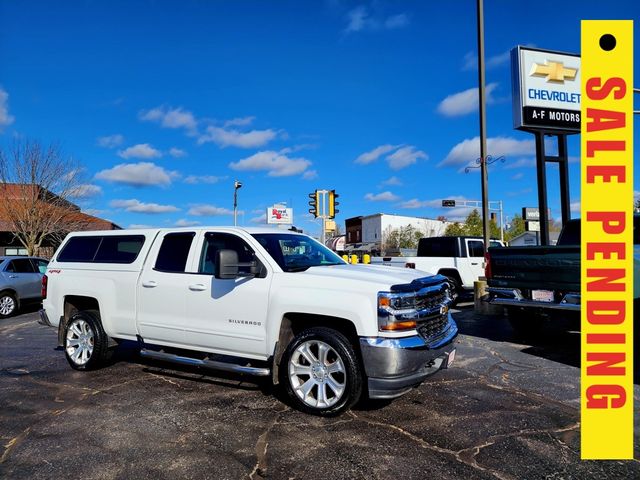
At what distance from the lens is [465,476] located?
10.4 ft

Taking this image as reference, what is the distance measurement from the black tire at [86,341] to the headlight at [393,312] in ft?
12.7

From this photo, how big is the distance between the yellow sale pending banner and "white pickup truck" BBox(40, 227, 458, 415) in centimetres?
254

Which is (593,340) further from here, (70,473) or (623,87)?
(70,473)

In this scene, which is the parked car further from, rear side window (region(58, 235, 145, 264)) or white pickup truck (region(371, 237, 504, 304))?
white pickup truck (region(371, 237, 504, 304))

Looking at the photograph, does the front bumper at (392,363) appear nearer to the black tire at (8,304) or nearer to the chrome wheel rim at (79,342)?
the chrome wheel rim at (79,342)

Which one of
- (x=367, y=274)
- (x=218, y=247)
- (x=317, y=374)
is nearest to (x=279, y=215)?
(x=218, y=247)

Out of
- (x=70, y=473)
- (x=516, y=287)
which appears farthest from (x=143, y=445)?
(x=516, y=287)

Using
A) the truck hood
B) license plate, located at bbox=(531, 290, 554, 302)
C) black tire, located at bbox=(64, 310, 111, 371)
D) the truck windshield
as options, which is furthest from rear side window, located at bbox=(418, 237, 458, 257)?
black tire, located at bbox=(64, 310, 111, 371)

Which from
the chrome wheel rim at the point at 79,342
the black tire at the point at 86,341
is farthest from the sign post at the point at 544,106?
the chrome wheel rim at the point at 79,342

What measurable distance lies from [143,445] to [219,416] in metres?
0.79

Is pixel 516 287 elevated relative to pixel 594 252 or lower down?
lower down

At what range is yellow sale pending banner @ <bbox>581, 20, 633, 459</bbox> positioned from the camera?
1458 mm

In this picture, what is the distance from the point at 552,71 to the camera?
45.8 feet

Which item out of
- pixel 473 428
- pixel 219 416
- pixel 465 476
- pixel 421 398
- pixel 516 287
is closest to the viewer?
pixel 465 476
